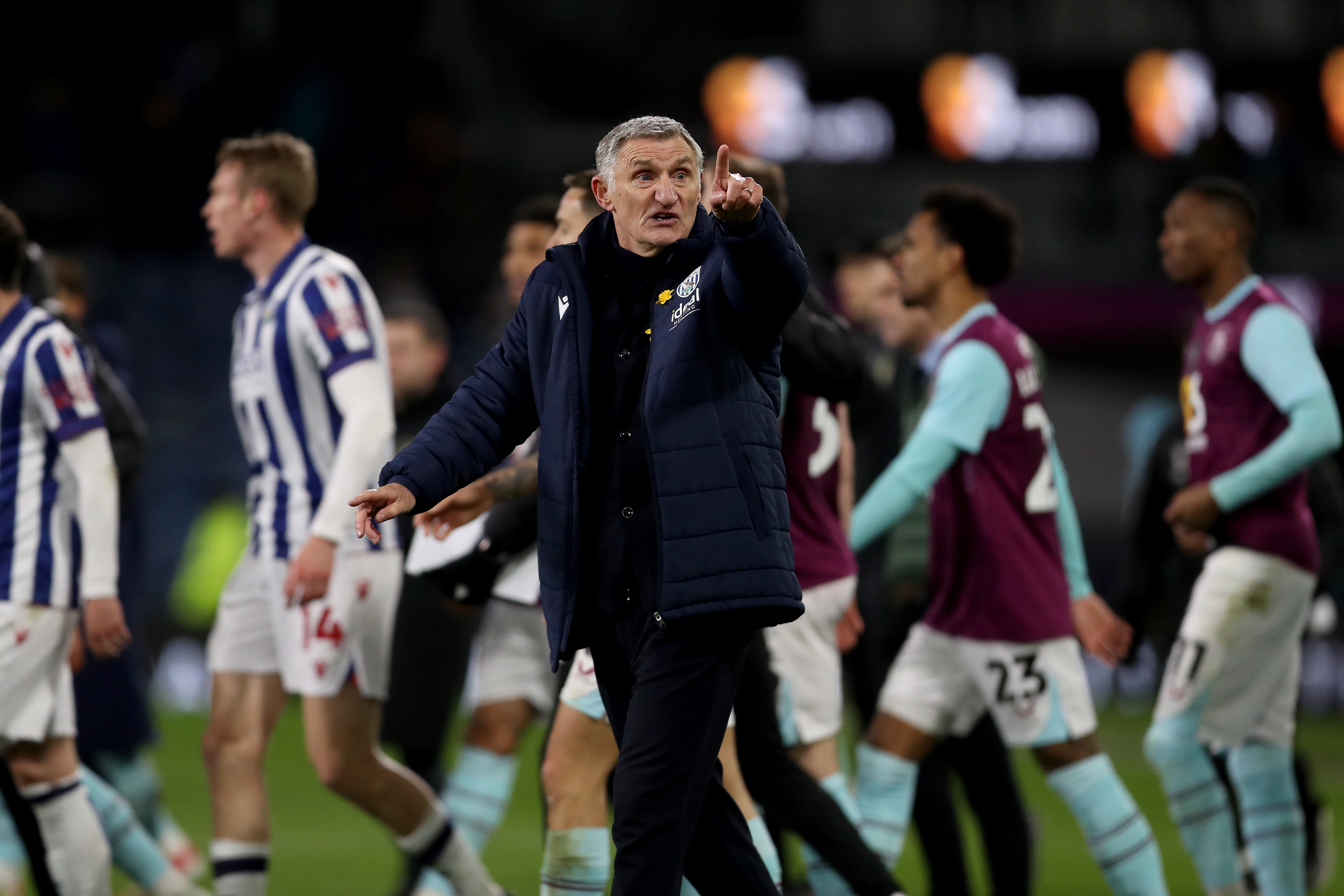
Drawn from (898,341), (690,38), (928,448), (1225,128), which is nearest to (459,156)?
(690,38)

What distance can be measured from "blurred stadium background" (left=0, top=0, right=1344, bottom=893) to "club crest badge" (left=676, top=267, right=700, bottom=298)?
1304 centimetres

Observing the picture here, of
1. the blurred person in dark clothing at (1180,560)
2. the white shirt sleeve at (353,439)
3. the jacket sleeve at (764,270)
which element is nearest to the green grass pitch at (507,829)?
the blurred person in dark clothing at (1180,560)

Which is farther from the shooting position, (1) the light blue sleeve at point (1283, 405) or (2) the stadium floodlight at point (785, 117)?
(2) the stadium floodlight at point (785, 117)

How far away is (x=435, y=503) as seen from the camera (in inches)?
175

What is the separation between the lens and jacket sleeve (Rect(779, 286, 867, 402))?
5.22m

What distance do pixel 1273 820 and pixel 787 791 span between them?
1.80m

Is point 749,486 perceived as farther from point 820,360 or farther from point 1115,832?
point 1115,832

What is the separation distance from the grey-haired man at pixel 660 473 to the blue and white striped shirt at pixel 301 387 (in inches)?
56.0

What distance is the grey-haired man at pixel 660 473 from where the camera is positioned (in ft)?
13.7

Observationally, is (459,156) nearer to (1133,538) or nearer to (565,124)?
(565,124)

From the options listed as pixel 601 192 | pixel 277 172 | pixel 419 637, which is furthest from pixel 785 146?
pixel 601 192

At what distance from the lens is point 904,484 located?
5.74 meters

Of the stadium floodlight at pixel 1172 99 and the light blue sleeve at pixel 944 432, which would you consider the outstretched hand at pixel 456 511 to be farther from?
the stadium floodlight at pixel 1172 99

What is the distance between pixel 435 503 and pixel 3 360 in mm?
1952
